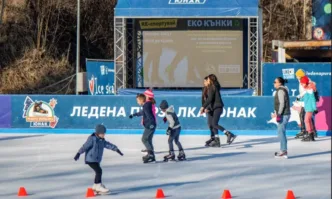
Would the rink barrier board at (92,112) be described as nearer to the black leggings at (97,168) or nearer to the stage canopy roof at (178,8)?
the stage canopy roof at (178,8)

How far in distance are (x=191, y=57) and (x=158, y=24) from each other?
5.74 feet

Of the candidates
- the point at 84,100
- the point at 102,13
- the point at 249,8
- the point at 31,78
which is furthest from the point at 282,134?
the point at 102,13

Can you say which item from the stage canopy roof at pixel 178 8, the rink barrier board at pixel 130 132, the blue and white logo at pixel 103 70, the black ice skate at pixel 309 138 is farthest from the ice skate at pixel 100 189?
the blue and white logo at pixel 103 70

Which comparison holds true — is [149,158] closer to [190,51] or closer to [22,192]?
[22,192]

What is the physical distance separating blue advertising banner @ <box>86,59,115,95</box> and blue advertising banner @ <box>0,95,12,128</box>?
24.9ft

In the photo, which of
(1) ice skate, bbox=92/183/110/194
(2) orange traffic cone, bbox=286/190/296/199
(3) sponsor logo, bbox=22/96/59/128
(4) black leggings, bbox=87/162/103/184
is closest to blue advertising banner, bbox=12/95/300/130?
(3) sponsor logo, bbox=22/96/59/128

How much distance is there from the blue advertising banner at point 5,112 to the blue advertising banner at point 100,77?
24.9ft

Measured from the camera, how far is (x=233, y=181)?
44.0ft

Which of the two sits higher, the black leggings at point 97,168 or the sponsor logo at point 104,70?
the sponsor logo at point 104,70

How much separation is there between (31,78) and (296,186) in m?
28.3

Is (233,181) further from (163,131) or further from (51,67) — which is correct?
(51,67)

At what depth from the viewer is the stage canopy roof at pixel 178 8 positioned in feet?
92.2

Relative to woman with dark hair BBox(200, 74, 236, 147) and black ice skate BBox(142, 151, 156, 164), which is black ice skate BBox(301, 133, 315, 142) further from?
black ice skate BBox(142, 151, 156, 164)

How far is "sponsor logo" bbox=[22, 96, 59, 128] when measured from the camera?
73.9 feet
